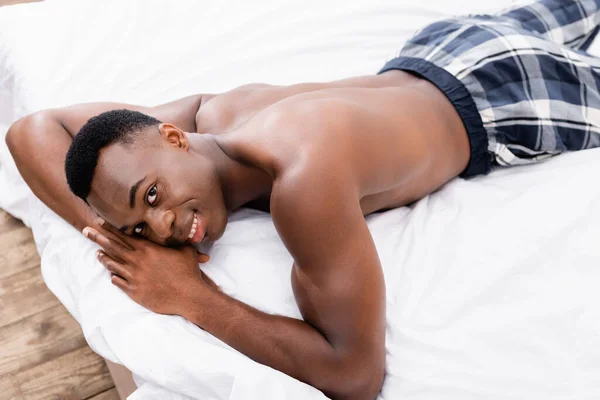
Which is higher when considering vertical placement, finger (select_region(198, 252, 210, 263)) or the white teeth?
the white teeth

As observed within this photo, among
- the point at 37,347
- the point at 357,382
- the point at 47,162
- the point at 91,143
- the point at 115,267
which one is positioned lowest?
the point at 37,347

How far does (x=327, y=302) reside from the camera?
0.90 meters

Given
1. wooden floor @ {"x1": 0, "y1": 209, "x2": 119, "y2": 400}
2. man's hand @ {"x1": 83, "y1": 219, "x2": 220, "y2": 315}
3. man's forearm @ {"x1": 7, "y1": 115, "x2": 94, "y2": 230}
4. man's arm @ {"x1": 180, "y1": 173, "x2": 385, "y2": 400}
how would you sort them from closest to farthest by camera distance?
1. man's arm @ {"x1": 180, "y1": 173, "x2": 385, "y2": 400}
2. man's hand @ {"x1": 83, "y1": 219, "x2": 220, "y2": 315}
3. man's forearm @ {"x1": 7, "y1": 115, "x2": 94, "y2": 230}
4. wooden floor @ {"x1": 0, "y1": 209, "x2": 119, "y2": 400}

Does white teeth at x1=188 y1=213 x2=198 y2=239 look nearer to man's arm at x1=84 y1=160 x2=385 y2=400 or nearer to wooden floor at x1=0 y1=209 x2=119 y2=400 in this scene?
A: man's arm at x1=84 y1=160 x2=385 y2=400

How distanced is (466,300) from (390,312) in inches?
5.4

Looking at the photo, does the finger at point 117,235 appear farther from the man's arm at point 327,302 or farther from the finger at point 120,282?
the man's arm at point 327,302

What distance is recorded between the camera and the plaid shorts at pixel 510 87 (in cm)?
125

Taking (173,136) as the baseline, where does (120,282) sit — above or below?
below

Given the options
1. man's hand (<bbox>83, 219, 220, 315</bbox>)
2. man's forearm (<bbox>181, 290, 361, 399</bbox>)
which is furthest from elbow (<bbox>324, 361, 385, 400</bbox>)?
man's hand (<bbox>83, 219, 220, 315</bbox>)

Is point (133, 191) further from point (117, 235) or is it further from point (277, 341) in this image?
point (277, 341)

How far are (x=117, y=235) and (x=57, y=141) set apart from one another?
0.97 ft

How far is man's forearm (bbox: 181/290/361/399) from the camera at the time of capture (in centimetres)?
91

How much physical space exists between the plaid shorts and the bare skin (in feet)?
0.36

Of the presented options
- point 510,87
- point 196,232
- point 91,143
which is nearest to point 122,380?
point 196,232
